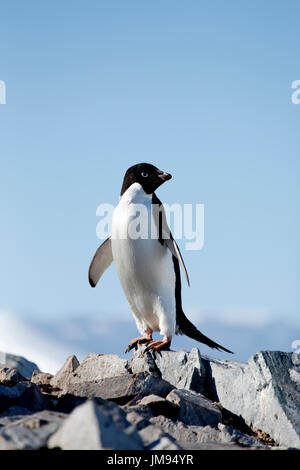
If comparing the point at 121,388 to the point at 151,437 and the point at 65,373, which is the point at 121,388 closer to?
the point at 65,373

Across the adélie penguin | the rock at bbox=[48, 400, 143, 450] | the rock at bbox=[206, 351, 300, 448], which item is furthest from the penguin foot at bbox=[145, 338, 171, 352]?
the rock at bbox=[48, 400, 143, 450]

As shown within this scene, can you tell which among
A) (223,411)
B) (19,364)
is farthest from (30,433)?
(19,364)

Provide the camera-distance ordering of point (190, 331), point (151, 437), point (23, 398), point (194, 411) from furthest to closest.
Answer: point (190, 331), point (194, 411), point (23, 398), point (151, 437)

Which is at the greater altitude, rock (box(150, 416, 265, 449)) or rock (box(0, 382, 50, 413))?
rock (box(0, 382, 50, 413))

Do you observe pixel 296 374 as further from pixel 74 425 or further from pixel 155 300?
pixel 74 425

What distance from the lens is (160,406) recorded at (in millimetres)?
4723

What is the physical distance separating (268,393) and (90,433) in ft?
9.67

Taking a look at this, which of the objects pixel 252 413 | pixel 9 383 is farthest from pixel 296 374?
pixel 9 383

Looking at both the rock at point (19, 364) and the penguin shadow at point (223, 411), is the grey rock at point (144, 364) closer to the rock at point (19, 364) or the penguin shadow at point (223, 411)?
the penguin shadow at point (223, 411)

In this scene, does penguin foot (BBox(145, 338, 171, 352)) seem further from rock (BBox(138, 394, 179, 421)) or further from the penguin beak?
rock (BBox(138, 394, 179, 421))

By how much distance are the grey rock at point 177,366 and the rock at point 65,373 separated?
0.68 m

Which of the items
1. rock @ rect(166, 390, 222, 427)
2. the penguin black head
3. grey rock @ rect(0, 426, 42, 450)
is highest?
the penguin black head

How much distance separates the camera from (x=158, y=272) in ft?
24.0

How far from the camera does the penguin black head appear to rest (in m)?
7.65
